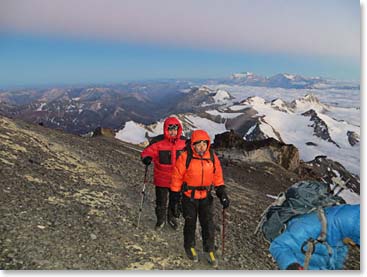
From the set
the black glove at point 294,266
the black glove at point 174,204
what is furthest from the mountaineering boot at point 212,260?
the black glove at point 294,266

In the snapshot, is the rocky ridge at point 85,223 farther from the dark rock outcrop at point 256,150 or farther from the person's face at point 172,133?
the dark rock outcrop at point 256,150

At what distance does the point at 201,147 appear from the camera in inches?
224

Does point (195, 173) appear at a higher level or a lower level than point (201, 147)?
lower

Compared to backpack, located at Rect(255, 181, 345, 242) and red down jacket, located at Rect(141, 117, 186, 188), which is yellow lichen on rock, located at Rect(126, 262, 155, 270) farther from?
backpack, located at Rect(255, 181, 345, 242)

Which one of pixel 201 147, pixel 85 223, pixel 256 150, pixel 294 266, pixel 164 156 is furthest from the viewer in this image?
pixel 256 150

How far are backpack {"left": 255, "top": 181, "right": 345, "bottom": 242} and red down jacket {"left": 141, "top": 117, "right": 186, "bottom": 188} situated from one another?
6.21 feet

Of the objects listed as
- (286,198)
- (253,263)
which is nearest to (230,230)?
(253,263)

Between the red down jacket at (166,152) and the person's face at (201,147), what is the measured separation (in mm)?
1214

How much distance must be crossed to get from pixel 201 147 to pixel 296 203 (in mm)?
1769

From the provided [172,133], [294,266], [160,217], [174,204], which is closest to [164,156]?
[172,133]

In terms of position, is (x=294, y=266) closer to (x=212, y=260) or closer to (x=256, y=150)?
(x=212, y=260)

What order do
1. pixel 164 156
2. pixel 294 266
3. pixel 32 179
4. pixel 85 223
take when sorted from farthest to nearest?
pixel 32 179 < pixel 164 156 < pixel 85 223 < pixel 294 266

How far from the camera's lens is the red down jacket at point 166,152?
6969 mm

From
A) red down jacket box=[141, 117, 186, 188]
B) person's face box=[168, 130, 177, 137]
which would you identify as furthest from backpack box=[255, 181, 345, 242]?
person's face box=[168, 130, 177, 137]
